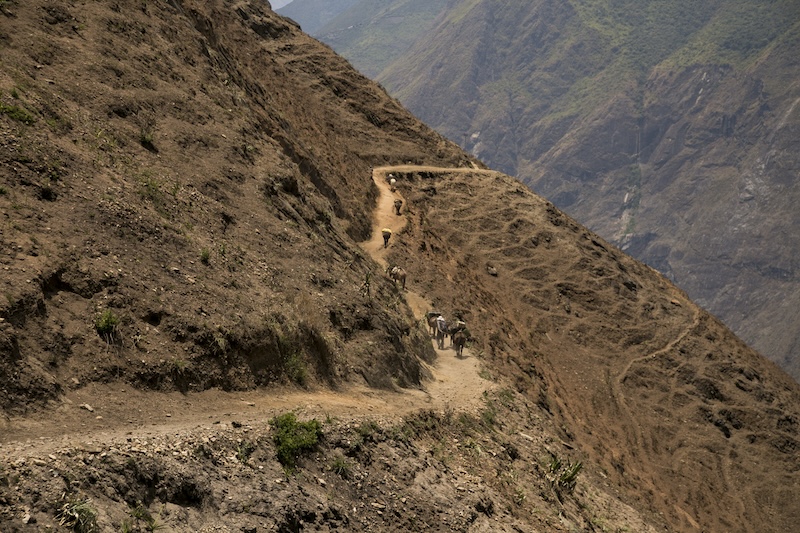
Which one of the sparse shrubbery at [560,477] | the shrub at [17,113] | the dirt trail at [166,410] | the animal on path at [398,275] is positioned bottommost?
the dirt trail at [166,410]

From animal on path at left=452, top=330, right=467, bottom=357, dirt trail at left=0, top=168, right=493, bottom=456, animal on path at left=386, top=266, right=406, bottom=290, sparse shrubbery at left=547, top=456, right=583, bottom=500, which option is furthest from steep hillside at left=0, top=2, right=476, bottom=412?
animal on path at left=386, top=266, right=406, bottom=290

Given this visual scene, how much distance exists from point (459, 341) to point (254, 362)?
40.5 feet

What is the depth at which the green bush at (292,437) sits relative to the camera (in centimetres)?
1300

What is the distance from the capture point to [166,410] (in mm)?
12938

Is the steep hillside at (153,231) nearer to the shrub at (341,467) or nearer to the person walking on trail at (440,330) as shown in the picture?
the shrub at (341,467)

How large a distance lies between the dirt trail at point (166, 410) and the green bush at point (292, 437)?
318 mm

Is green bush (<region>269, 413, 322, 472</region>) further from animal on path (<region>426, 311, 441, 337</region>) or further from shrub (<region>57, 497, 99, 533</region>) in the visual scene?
animal on path (<region>426, 311, 441, 337</region>)

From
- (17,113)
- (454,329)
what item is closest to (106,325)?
(17,113)

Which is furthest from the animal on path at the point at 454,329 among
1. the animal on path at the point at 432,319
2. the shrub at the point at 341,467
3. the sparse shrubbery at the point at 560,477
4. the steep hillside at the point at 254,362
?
the shrub at the point at 341,467

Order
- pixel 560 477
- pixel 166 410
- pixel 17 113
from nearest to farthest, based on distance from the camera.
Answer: pixel 166 410
pixel 17 113
pixel 560 477

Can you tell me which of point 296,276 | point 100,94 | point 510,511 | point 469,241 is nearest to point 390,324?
point 296,276

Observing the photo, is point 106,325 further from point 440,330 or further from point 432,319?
point 432,319

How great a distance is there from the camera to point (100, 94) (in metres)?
18.7

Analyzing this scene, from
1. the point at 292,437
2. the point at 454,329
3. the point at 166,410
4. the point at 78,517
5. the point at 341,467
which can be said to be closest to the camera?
the point at 78,517
